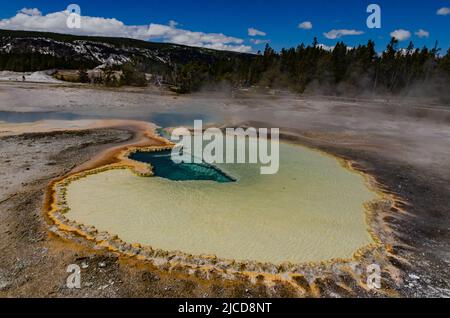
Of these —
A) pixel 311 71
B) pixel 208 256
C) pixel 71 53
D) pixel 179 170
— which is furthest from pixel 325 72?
pixel 71 53

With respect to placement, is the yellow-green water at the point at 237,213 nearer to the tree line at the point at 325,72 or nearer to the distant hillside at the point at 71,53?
the tree line at the point at 325,72

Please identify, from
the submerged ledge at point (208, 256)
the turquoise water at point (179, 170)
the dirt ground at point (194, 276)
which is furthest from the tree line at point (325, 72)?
the submerged ledge at point (208, 256)

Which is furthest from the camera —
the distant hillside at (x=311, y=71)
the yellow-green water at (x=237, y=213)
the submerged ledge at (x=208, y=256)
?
the distant hillside at (x=311, y=71)

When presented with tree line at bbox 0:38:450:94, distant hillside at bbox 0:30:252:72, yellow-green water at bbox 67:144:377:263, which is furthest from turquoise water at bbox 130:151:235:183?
distant hillside at bbox 0:30:252:72

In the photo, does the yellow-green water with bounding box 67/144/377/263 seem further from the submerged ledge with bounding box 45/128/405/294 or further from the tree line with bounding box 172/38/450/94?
the tree line with bounding box 172/38/450/94

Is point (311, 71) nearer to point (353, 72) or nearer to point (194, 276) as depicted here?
point (353, 72)

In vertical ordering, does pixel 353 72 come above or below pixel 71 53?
below
